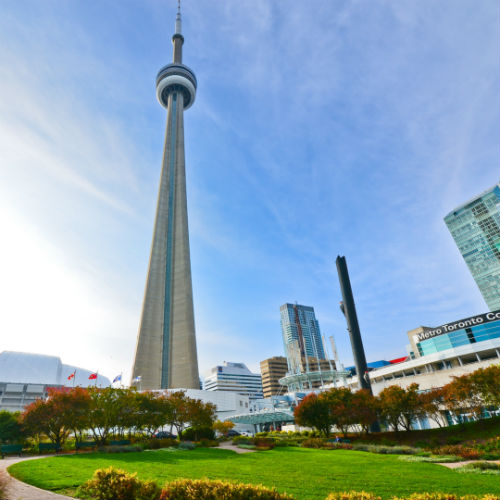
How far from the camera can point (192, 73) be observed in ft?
372

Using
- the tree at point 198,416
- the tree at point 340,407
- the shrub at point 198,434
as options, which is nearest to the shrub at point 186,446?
the shrub at point 198,434

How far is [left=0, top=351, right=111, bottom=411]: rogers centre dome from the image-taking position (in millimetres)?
142000

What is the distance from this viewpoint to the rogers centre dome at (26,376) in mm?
142000

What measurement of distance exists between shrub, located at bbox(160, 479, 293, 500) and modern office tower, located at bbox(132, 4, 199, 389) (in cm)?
6001

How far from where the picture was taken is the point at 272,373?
185 meters

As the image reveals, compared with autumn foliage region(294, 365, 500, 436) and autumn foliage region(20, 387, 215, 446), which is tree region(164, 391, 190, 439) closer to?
autumn foliage region(20, 387, 215, 446)

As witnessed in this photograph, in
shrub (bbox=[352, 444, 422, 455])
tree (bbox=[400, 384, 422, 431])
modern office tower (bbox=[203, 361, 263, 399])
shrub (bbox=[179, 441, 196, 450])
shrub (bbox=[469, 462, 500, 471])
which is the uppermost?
modern office tower (bbox=[203, 361, 263, 399])

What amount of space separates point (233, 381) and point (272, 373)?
74.9ft

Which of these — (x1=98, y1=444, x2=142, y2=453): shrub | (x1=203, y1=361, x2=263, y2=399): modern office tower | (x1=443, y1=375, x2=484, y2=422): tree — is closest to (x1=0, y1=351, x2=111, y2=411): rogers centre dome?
(x1=203, y1=361, x2=263, y2=399): modern office tower

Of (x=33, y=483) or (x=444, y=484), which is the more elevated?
(x=33, y=483)

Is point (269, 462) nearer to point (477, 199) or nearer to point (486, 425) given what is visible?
point (486, 425)

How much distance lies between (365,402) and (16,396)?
158924 millimetres

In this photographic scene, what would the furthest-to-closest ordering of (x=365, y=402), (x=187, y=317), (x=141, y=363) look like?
(x=187, y=317) → (x=141, y=363) → (x=365, y=402)

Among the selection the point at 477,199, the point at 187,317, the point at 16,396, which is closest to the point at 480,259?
the point at 477,199
